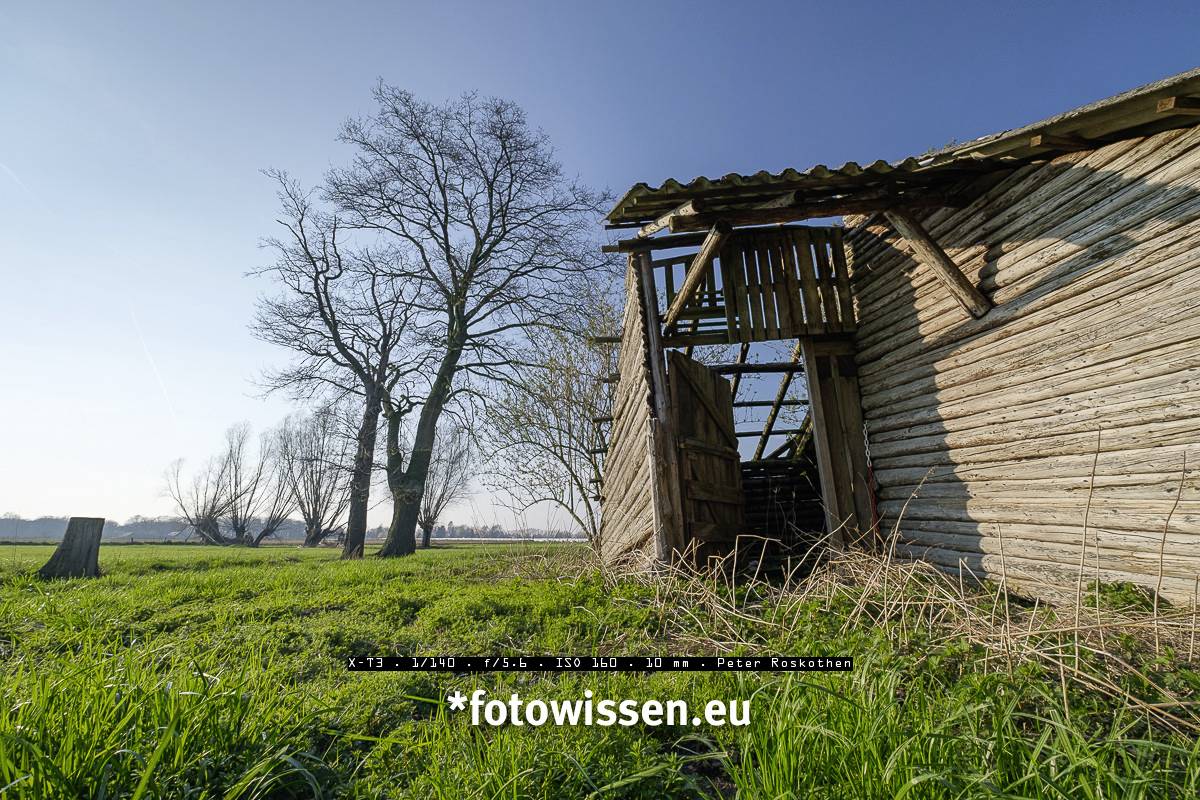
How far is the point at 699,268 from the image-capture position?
5.93 metres

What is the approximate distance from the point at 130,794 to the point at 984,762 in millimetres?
2696

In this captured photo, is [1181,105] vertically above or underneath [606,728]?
above

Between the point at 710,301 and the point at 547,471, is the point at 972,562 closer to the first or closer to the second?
the point at 710,301

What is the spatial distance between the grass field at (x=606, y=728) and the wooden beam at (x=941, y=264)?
2695 millimetres

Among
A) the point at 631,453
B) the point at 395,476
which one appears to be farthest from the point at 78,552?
the point at 631,453

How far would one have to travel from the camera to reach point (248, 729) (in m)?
2.06

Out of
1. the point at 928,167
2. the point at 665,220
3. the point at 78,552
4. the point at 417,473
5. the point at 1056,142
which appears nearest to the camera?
the point at 1056,142

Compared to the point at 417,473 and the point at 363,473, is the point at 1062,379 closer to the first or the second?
the point at 417,473

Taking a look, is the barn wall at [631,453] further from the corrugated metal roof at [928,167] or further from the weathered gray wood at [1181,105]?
the weathered gray wood at [1181,105]

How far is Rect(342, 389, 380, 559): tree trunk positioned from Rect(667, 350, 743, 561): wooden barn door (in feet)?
34.1

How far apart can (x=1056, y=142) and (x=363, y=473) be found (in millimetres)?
14816

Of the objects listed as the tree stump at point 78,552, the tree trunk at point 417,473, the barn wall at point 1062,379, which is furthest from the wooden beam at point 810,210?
the tree trunk at point 417,473

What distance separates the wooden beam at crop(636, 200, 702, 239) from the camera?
5.18 metres

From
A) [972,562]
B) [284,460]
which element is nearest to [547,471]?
[972,562]
